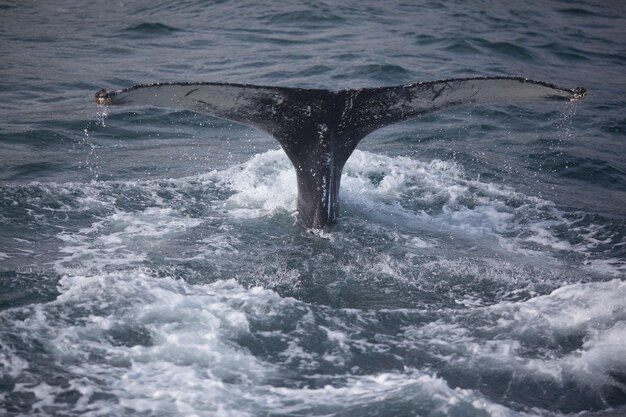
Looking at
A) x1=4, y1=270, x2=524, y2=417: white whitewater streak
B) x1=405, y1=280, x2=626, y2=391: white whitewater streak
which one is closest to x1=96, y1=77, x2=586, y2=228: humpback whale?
x1=4, y1=270, x2=524, y2=417: white whitewater streak

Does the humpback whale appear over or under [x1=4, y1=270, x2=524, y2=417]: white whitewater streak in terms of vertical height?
over

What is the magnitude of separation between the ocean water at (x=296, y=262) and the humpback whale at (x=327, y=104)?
94cm

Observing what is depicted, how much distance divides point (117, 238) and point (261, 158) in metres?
3.21

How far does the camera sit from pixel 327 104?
6.45 metres

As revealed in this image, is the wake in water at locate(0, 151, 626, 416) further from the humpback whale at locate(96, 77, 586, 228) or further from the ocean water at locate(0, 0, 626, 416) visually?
the humpback whale at locate(96, 77, 586, 228)

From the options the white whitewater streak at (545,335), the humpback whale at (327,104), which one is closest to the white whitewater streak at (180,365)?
the white whitewater streak at (545,335)

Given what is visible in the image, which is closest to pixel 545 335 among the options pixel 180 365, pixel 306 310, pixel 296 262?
pixel 306 310

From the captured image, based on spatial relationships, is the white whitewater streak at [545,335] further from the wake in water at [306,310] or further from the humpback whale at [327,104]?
the humpback whale at [327,104]

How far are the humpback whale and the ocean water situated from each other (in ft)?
3.08

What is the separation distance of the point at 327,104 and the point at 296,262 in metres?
1.44

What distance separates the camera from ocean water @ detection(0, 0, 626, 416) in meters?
4.94

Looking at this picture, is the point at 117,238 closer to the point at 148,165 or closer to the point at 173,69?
the point at 148,165

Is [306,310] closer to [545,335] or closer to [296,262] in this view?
[296,262]

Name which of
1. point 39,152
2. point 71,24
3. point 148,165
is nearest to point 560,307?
point 148,165
